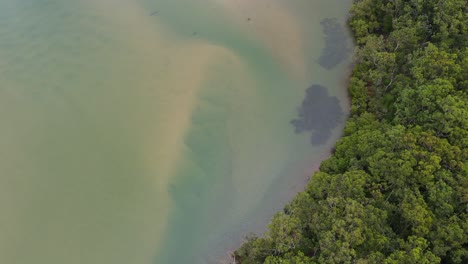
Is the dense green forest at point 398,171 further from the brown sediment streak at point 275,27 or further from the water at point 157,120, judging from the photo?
the brown sediment streak at point 275,27

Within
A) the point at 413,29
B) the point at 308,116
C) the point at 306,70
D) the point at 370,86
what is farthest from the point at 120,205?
the point at 413,29

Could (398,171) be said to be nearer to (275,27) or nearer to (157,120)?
(157,120)

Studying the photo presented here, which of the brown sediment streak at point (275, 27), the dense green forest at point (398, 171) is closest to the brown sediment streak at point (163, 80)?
the brown sediment streak at point (275, 27)

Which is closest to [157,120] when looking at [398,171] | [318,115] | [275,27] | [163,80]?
[163,80]

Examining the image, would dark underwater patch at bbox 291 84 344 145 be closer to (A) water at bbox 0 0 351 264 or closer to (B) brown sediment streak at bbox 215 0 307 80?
(A) water at bbox 0 0 351 264

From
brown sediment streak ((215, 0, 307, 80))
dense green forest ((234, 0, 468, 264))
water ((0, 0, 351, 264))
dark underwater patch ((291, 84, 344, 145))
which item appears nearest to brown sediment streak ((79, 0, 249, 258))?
water ((0, 0, 351, 264))

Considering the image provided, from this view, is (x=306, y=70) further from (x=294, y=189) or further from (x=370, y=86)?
(x=294, y=189)
